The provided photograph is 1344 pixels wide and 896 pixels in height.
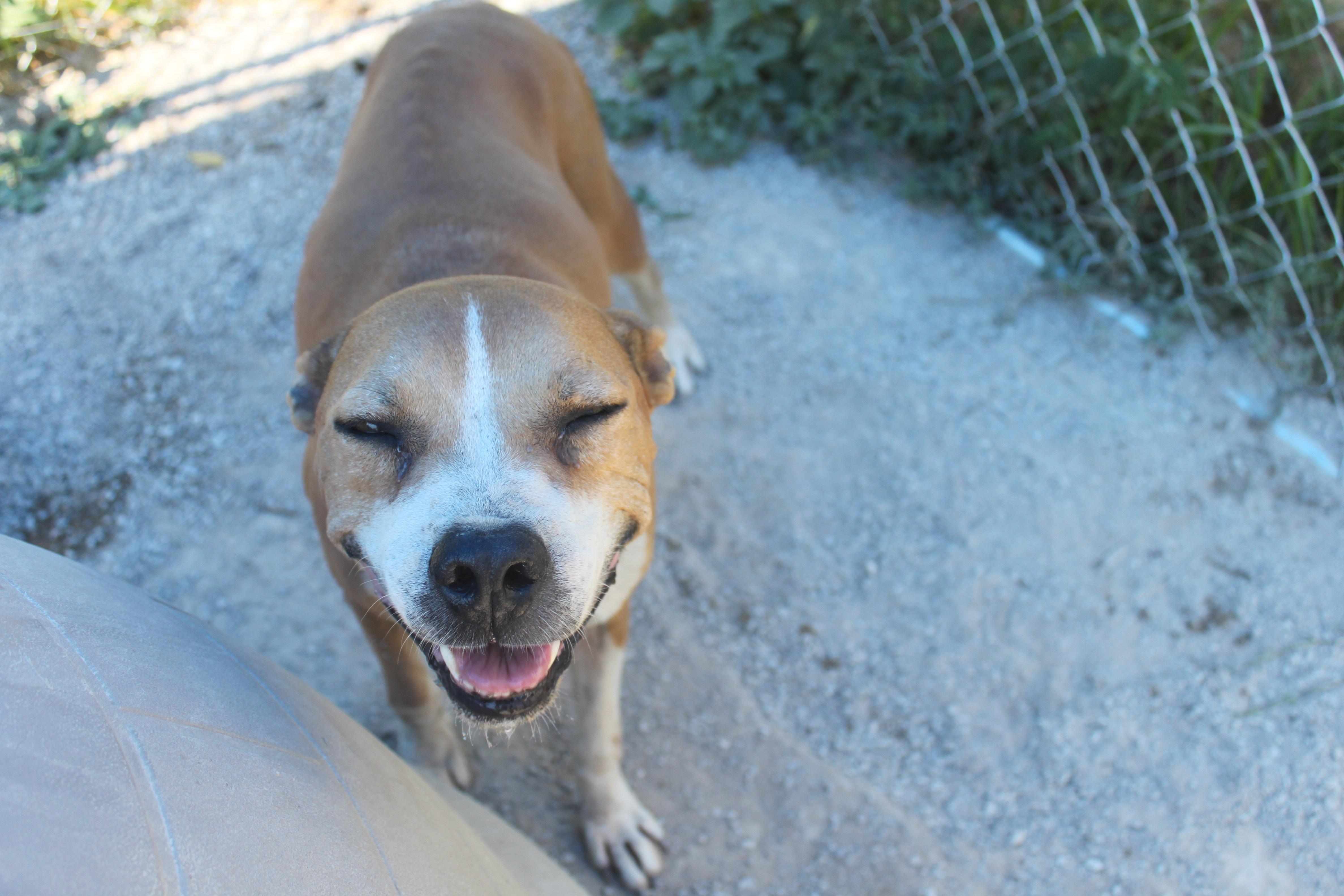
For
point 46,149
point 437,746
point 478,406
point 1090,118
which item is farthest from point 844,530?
point 46,149

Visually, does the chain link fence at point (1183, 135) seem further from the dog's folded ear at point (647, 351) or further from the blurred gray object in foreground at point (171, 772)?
the blurred gray object in foreground at point (171, 772)

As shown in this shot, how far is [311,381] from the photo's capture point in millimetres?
2328

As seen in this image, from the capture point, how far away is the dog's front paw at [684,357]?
4.06 metres

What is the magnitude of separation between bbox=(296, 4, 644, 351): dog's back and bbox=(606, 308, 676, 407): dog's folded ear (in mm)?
373

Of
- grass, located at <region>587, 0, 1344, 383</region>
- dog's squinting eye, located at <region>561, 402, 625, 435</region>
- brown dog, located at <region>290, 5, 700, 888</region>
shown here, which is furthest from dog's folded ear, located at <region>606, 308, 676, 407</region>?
grass, located at <region>587, 0, 1344, 383</region>

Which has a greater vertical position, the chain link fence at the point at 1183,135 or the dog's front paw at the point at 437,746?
the dog's front paw at the point at 437,746

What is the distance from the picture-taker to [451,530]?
70.2 inches

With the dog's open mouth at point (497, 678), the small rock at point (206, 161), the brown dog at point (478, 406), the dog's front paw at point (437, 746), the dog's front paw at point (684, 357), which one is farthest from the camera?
the small rock at point (206, 161)

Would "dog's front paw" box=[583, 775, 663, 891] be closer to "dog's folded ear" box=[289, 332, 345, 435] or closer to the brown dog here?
the brown dog

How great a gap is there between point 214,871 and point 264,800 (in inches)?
7.0

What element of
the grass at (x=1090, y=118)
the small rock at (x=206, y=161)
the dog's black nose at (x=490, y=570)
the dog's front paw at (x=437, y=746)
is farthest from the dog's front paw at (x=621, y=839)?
the small rock at (x=206, y=161)

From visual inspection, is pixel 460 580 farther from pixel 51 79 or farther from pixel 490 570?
pixel 51 79

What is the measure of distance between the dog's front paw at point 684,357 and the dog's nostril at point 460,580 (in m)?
2.36

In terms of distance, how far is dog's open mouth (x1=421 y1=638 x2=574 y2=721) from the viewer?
2.00m
